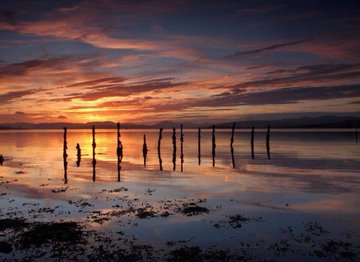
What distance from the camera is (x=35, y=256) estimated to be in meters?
13.8

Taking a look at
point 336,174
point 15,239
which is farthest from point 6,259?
point 336,174

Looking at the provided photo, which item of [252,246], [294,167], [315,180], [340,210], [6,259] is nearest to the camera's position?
[6,259]

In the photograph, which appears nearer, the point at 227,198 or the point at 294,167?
the point at 227,198

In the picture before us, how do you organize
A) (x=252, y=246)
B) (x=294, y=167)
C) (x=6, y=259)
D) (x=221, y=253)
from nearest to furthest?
(x=6, y=259)
(x=221, y=253)
(x=252, y=246)
(x=294, y=167)

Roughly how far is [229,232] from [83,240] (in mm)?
6770

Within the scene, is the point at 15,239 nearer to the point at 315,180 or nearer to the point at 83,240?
the point at 83,240

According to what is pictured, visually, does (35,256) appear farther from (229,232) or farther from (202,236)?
(229,232)

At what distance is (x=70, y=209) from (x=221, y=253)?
11.3 metres

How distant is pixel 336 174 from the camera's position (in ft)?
126

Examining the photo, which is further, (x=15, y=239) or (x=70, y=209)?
(x=70, y=209)

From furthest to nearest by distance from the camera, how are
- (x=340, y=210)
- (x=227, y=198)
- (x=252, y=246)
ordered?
(x=227, y=198) → (x=340, y=210) → (x=252, y=246)

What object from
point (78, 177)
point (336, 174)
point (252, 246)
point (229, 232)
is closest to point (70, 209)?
point (229, 232)

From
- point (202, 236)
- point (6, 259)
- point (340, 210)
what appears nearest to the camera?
point (6, 259)

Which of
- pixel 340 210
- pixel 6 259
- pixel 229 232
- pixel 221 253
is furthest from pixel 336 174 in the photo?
pixel 6 259
